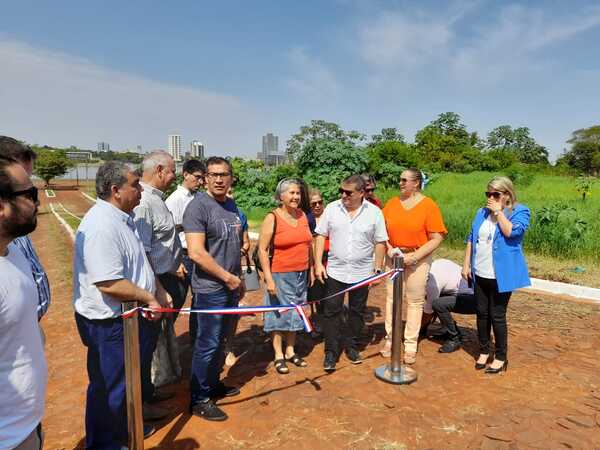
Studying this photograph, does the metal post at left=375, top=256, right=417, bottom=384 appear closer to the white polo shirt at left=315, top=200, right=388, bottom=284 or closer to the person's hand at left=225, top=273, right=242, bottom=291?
the white polo shirt at left=315, top=200, right=388, bottom=284

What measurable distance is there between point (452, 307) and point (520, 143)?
81.0 metres

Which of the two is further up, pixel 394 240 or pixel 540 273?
pixel 394 240

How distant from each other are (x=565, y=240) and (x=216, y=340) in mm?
8058

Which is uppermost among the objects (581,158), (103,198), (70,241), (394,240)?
(581,158)

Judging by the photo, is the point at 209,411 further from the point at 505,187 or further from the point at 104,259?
the point at 505,187

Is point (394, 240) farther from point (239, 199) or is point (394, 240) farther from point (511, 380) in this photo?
point (239, 199)

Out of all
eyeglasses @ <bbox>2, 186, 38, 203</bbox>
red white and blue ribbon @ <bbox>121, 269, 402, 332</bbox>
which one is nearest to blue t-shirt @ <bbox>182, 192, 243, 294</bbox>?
red white and blue ribbon @ <bbox>121, 269, 402, 332</bbox>

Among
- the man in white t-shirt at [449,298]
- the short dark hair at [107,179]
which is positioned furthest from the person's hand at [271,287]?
the man in white t-shirt at [449,298]

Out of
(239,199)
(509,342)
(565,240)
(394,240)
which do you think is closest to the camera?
(394,240)

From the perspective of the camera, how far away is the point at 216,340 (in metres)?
3.22

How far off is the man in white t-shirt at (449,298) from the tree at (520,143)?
72092 mm

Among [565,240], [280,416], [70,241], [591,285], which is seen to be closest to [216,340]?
[280,416]

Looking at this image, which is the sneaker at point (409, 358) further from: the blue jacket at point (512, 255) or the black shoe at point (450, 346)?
the blue jacket at point (512, 255)

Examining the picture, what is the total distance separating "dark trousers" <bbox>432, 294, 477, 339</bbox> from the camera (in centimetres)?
446
